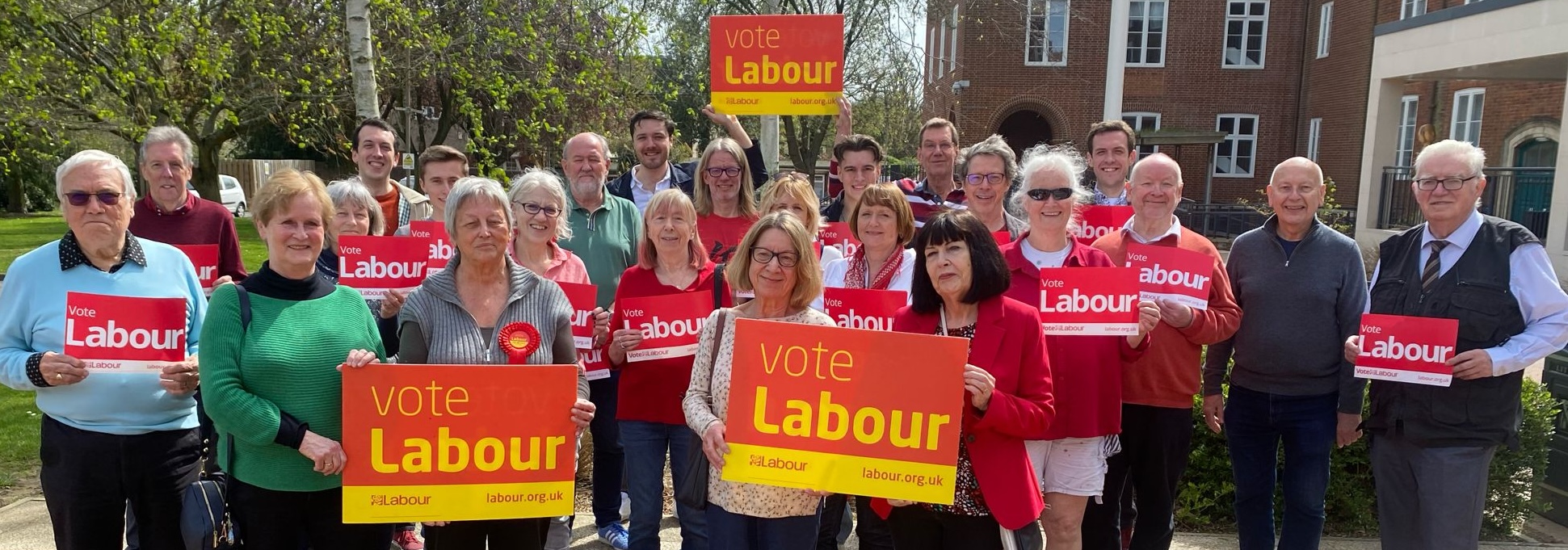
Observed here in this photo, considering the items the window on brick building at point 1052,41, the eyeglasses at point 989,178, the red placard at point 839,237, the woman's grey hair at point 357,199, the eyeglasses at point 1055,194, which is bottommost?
the red placard at point 839,237

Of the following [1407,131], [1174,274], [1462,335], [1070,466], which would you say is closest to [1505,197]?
Answer: [1407,131]

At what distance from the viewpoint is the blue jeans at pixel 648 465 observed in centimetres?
437

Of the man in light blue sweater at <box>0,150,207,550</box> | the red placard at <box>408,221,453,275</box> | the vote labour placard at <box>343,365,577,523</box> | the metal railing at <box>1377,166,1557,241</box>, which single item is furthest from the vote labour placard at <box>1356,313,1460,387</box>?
the metal railing at <box>1377,166,1557,241</box>

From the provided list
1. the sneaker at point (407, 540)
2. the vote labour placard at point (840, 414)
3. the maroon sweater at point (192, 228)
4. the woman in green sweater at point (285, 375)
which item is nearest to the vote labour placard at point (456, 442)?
the woman in green sweater at point (285, 375)

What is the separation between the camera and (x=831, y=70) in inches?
242

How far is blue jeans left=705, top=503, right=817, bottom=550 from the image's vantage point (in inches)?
133

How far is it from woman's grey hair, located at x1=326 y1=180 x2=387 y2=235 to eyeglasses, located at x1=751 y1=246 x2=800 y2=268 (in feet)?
8.10

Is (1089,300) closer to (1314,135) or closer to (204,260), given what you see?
(204,260)

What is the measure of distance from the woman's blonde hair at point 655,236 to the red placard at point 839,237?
0.88 metres

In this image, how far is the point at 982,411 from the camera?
3162 mm

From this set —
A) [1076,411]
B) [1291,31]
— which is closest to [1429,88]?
[1291,31]

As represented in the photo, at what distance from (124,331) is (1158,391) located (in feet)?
13.5

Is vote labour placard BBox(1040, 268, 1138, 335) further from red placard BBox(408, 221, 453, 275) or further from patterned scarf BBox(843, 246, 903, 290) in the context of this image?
red placard BBox(408, 221, 453, 275)

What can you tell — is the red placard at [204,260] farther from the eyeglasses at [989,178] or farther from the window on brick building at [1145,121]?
the window on brick building at [1145,121]
